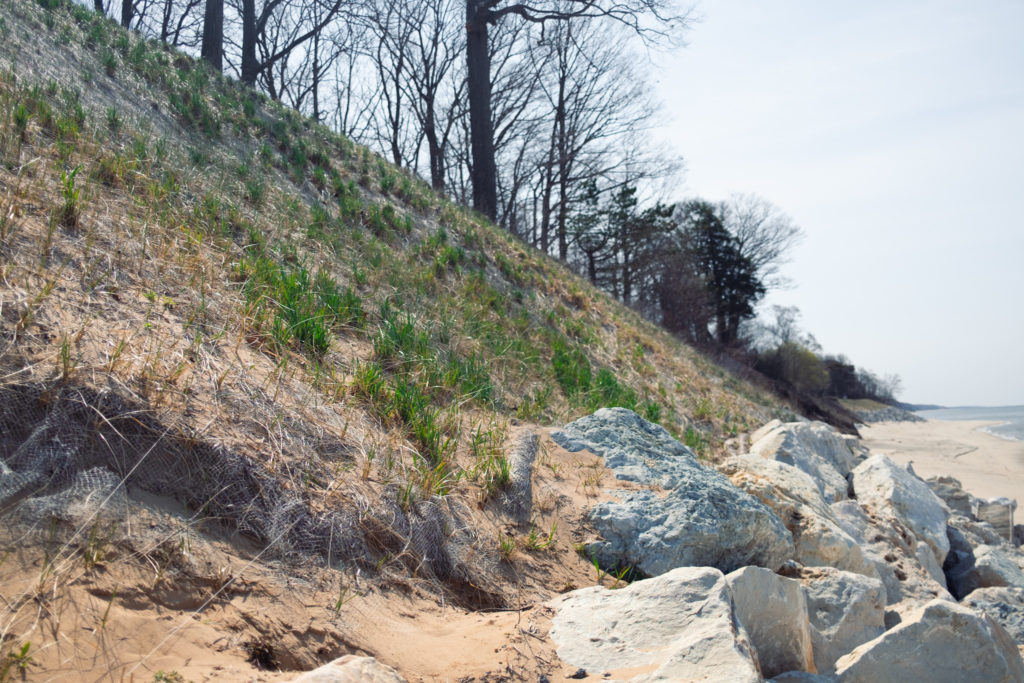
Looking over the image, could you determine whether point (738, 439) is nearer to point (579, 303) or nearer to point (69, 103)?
point (579, 303)

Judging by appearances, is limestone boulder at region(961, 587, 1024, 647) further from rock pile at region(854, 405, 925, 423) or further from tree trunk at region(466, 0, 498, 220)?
rock pile at region(854, 405, 925, 423)

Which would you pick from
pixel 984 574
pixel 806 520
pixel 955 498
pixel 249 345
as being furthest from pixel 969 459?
pixel 249 345

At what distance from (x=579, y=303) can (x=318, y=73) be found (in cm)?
2398

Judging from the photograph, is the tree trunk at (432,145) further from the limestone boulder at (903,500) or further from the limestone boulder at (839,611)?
the limestone boulder at (839,611)

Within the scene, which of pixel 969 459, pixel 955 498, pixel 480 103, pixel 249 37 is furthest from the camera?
pixel 969 459

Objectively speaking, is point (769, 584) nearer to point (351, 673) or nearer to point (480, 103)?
point (351, 673)

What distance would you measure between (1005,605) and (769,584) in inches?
138

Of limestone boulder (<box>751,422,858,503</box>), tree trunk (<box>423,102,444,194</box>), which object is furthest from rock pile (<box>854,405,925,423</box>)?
limestone boulder (<box>751,422,858,503</box>)

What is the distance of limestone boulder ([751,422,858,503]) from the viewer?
6605 mm

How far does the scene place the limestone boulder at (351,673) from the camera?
1734 mm

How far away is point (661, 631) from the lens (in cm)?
245

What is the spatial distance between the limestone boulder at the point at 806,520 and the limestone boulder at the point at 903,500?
1506mm

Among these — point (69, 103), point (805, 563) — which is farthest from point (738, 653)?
point (69, 103)

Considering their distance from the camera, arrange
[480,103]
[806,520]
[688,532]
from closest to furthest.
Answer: [688,532], [806,520], [480,103]
